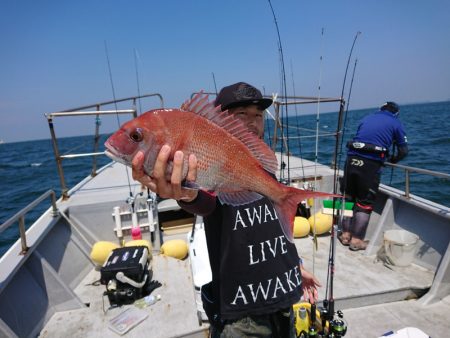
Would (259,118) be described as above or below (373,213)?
above

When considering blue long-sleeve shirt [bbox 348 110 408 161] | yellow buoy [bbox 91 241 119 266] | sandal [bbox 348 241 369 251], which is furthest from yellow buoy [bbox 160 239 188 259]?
blue long-sleeve shirt [bbox 348 110 408 161]

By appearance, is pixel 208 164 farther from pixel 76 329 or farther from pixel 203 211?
pixel 76 329

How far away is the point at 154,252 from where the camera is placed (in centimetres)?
500

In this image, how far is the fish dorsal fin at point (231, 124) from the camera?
1520 millimetres

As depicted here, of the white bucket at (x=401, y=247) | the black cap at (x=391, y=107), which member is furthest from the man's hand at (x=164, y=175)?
the black cap at (x=391, y=107)

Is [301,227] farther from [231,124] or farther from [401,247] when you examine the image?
[231,124]

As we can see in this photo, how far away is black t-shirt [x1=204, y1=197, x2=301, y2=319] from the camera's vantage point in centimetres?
182

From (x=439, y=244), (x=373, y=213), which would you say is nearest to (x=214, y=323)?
(x=439, y=244)

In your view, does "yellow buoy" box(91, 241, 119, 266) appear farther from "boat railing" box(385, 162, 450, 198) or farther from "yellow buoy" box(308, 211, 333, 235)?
"boat railing" box(385, 162, 450, 198)

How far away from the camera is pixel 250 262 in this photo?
1.88 meters

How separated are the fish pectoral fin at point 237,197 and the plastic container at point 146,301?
9.33ft

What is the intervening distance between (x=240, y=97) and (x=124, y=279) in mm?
2903

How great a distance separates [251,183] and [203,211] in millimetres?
407

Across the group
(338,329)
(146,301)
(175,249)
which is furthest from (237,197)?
(175,249)
